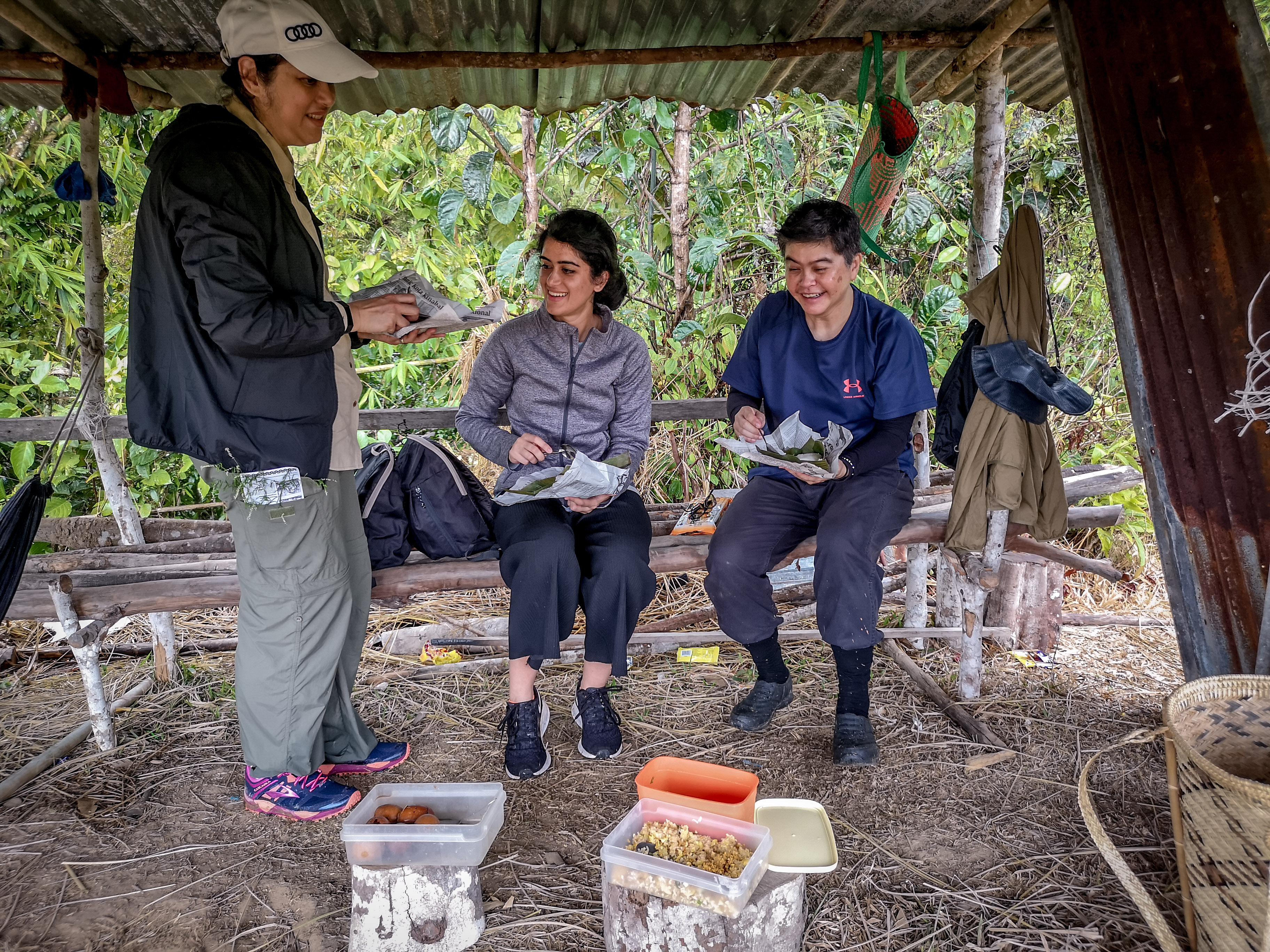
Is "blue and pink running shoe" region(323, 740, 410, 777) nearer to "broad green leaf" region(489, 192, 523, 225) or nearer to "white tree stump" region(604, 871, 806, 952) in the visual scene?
"white tree stump" region(604, 871, 806, 952)

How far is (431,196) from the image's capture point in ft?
23.3

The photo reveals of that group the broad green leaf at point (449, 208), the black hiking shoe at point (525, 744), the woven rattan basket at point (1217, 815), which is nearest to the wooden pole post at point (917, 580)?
the black hiking shoe at point (525, 744)

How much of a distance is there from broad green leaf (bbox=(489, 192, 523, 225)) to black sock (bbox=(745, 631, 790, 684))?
3.95 metres

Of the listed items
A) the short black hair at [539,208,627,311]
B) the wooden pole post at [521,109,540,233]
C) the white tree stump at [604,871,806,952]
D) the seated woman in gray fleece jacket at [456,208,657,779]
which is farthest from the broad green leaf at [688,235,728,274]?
the white tree stump at [604,871,806,952]

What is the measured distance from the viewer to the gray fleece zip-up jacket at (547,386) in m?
3.21

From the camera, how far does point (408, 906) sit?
6.50 feet

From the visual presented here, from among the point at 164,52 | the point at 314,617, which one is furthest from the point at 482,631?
the point at 164,52

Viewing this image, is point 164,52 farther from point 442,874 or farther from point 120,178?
point 442,874

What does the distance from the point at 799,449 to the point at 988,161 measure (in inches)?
70.8

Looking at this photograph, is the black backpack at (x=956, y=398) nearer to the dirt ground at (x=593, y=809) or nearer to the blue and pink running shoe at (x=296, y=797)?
the dirt ground at (x=593, y=809)

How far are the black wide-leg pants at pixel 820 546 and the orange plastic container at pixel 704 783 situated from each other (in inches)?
36.1

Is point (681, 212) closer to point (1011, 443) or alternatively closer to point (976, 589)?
point (1011, 443)

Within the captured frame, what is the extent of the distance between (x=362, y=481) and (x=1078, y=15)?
9.95 ft

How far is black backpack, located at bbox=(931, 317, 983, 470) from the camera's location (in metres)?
3.42
